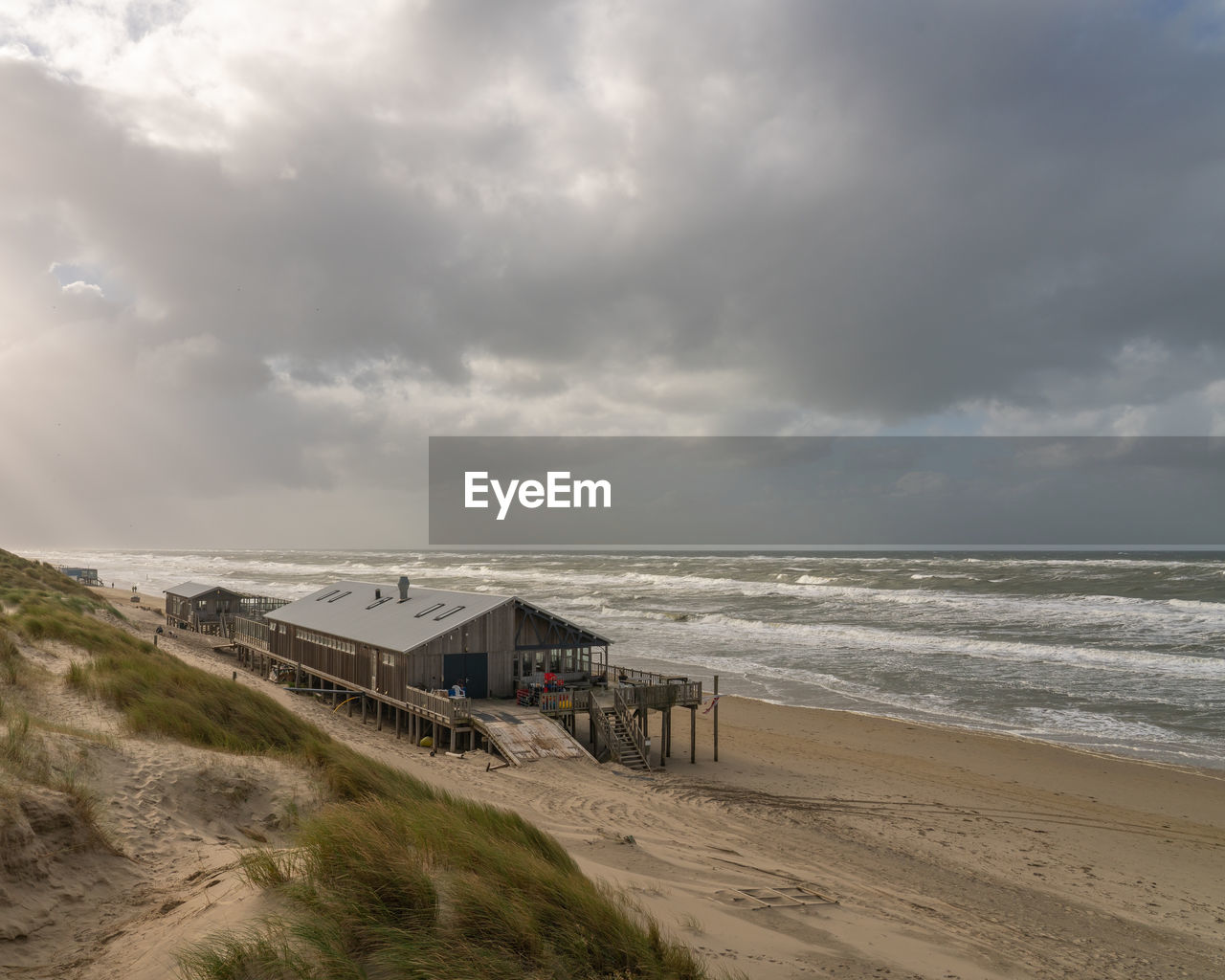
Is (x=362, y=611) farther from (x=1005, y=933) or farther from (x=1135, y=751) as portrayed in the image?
(x=1135, y=751)

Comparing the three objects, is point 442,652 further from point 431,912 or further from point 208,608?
point 208,608

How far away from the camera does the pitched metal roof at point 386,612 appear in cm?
2358

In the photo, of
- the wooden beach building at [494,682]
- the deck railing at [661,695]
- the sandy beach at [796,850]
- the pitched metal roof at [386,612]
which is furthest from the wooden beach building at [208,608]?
the deck railing at [661,695]

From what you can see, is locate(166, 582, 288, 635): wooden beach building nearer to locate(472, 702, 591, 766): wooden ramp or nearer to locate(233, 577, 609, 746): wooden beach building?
locate(233, 577, 609, 746): wooden beach building

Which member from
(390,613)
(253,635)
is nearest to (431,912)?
(390,613)

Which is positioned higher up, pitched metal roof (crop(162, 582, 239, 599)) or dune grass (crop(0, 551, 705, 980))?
dune grass (crop(0, 551, 705, 980))

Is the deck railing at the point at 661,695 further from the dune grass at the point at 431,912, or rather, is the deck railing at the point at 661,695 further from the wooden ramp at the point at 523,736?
the dune grass at the point at 431,912

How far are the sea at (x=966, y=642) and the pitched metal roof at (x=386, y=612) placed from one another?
1300 cm

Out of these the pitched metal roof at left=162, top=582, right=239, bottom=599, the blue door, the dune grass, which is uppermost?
the dune grass

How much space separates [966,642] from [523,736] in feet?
100.0

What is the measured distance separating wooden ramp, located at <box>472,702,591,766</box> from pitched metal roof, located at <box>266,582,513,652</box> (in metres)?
3.10

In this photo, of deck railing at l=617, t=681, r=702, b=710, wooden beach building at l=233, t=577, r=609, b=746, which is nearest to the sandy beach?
wooden beach building at l=233, t=577, r=609, b=746

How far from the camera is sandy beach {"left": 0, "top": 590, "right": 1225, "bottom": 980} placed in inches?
285

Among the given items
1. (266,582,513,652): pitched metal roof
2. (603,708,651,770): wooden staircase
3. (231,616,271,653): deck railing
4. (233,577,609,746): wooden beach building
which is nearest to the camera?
(603,708,651,770): wooden staircase
